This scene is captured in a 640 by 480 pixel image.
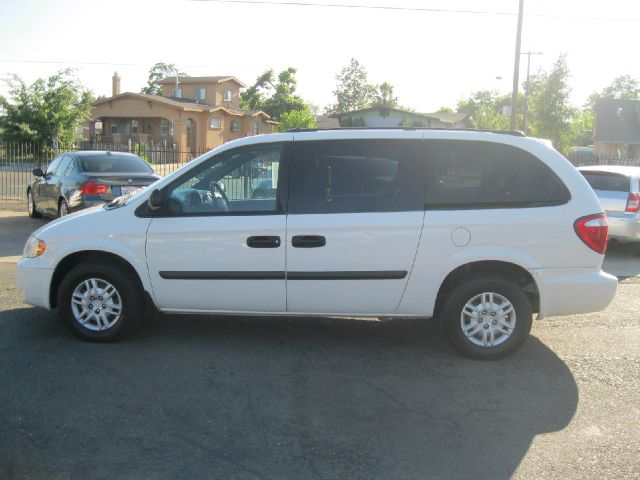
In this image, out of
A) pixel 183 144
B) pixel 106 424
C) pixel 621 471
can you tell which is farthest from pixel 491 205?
pixel 183 144

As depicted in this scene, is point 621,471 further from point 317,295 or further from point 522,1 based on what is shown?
point 522,1

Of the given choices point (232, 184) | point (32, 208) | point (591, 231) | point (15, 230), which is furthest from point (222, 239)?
point (32, 208)

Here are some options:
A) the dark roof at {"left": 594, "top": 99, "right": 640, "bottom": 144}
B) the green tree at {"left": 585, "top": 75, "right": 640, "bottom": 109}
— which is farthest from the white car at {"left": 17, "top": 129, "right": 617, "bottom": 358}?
the green tree at {"left": 585, "top": 75, "right": 640, "bottom": 109}

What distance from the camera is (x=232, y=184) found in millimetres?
5703

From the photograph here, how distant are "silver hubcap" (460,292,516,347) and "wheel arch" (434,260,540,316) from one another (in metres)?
0.21

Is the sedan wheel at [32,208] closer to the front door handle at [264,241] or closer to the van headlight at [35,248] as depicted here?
the van headlight at [35,248]

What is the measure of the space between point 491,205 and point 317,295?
63.3 inches

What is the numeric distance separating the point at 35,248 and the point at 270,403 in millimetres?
2737

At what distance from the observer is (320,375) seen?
5055 mm

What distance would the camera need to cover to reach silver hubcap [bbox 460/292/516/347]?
17.6 feet

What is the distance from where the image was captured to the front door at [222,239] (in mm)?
5383

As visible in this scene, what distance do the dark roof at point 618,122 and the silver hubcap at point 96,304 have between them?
180 feet

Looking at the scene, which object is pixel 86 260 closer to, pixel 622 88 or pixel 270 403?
pixel 270 403

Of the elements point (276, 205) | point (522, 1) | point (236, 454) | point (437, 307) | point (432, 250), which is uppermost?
point (522, 1)
